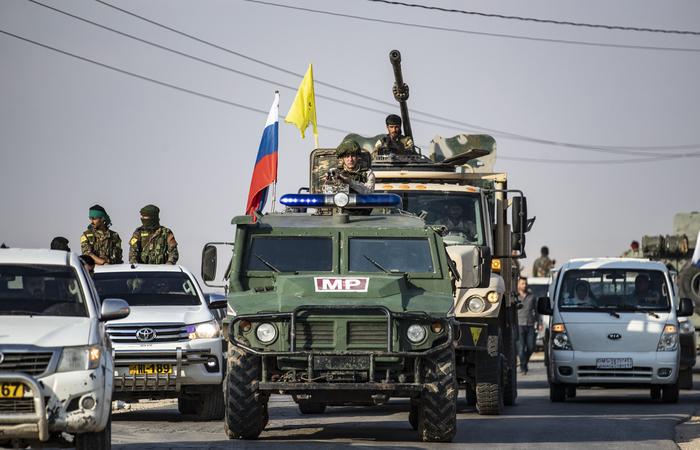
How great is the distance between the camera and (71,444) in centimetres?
763

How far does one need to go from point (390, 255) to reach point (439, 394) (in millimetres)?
1726

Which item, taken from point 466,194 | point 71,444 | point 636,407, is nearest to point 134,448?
point 71,444

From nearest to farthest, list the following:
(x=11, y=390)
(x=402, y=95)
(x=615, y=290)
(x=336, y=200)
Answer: (x=11, y=390), (x=336, y=200), (x=615, y=290), (x=402, y=95)

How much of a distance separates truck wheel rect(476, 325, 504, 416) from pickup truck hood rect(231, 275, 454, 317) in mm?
2674

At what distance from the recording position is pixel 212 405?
12.3 m

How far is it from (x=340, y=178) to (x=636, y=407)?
6.17 metres

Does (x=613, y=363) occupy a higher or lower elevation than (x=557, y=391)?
higher

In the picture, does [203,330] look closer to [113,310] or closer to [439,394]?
[439,394]

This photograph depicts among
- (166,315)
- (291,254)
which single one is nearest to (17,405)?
(291,254)

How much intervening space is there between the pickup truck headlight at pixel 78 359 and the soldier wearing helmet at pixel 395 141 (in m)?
8.59

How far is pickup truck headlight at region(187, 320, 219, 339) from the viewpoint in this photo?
11836mm

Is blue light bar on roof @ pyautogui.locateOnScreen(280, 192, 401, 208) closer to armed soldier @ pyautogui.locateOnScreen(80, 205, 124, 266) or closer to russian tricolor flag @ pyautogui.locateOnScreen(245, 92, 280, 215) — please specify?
armed soldier @ pyautogui.locateOnScreen(80, 205, 124, 266)

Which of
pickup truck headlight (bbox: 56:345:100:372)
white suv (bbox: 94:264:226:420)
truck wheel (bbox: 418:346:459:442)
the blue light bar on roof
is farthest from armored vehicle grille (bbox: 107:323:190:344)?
pickup truck headlight (bbox: 56:345:100:372)

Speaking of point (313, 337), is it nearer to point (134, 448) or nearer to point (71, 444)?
point (134, 448)
